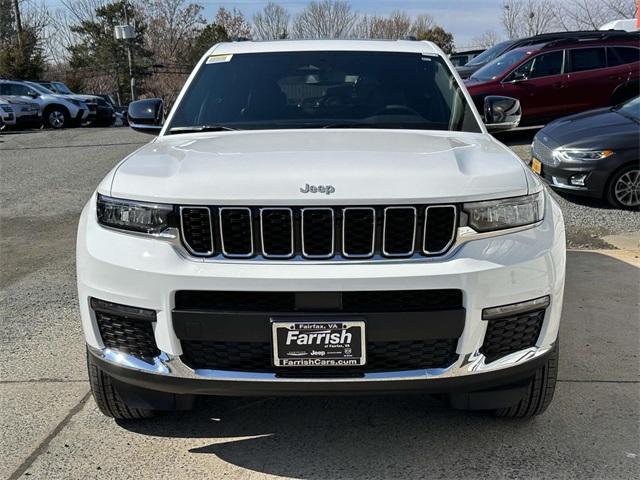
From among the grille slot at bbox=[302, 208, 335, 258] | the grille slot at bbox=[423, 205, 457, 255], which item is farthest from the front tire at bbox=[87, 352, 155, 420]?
the grille slot at bbox=[423, 205, 457, 255]

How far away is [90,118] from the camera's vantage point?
2219cm

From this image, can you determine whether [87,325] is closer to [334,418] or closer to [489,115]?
[334,418]

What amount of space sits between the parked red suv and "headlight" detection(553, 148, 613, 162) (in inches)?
167

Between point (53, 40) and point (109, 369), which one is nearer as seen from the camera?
point (109, 369)

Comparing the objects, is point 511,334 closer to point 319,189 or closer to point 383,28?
point 319,189

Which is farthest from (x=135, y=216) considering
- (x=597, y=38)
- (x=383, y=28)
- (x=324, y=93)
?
(x=383, y=28)

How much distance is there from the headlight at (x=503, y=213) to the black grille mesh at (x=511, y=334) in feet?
1.13

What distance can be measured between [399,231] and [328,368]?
1.85ft

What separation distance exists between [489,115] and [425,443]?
86.7 inches

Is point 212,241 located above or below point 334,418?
above

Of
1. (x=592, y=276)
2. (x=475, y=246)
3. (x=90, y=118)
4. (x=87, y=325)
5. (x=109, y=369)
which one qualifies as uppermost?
(x=475, y=246)

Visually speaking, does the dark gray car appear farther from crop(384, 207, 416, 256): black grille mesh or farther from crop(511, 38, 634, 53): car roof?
crop(384, 207, 416, 256): black grille mesh

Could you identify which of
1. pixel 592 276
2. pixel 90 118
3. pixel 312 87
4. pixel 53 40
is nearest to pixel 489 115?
pixel 312 87

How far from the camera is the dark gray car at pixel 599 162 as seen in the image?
7121 millimetres
